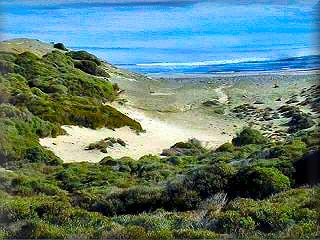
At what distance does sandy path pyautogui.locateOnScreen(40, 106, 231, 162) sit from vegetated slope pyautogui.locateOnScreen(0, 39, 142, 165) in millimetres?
667

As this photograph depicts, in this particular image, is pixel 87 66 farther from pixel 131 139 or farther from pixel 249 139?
pixel 249 139

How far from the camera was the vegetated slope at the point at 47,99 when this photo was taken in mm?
24003

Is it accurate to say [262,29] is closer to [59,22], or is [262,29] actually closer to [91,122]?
[59,22]

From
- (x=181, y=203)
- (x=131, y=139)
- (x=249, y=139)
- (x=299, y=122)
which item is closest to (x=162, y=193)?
(x=181, y=203)

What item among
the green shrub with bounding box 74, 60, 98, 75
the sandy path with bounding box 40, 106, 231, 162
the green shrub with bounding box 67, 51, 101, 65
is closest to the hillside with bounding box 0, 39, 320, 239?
the sandy path with bounding box 40, 106, 231, 162

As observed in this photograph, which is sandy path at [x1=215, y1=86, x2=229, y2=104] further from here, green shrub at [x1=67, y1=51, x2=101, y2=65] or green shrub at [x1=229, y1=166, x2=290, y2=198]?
green shrub at [x1=229, y1=166, x2=290, y2=198]

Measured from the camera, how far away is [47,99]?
35438 mm

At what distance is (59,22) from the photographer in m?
7.21

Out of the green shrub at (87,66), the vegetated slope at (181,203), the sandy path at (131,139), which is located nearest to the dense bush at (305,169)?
the vegetated slope at (181,203)

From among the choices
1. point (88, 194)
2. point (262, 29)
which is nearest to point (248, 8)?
point (262, 29)

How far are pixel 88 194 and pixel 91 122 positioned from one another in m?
19.8

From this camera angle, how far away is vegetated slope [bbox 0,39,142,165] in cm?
2400

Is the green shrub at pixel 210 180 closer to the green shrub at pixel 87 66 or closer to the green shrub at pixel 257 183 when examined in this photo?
the green shrub at pixel 257 183

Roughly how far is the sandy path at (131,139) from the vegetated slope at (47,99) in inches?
26.2
